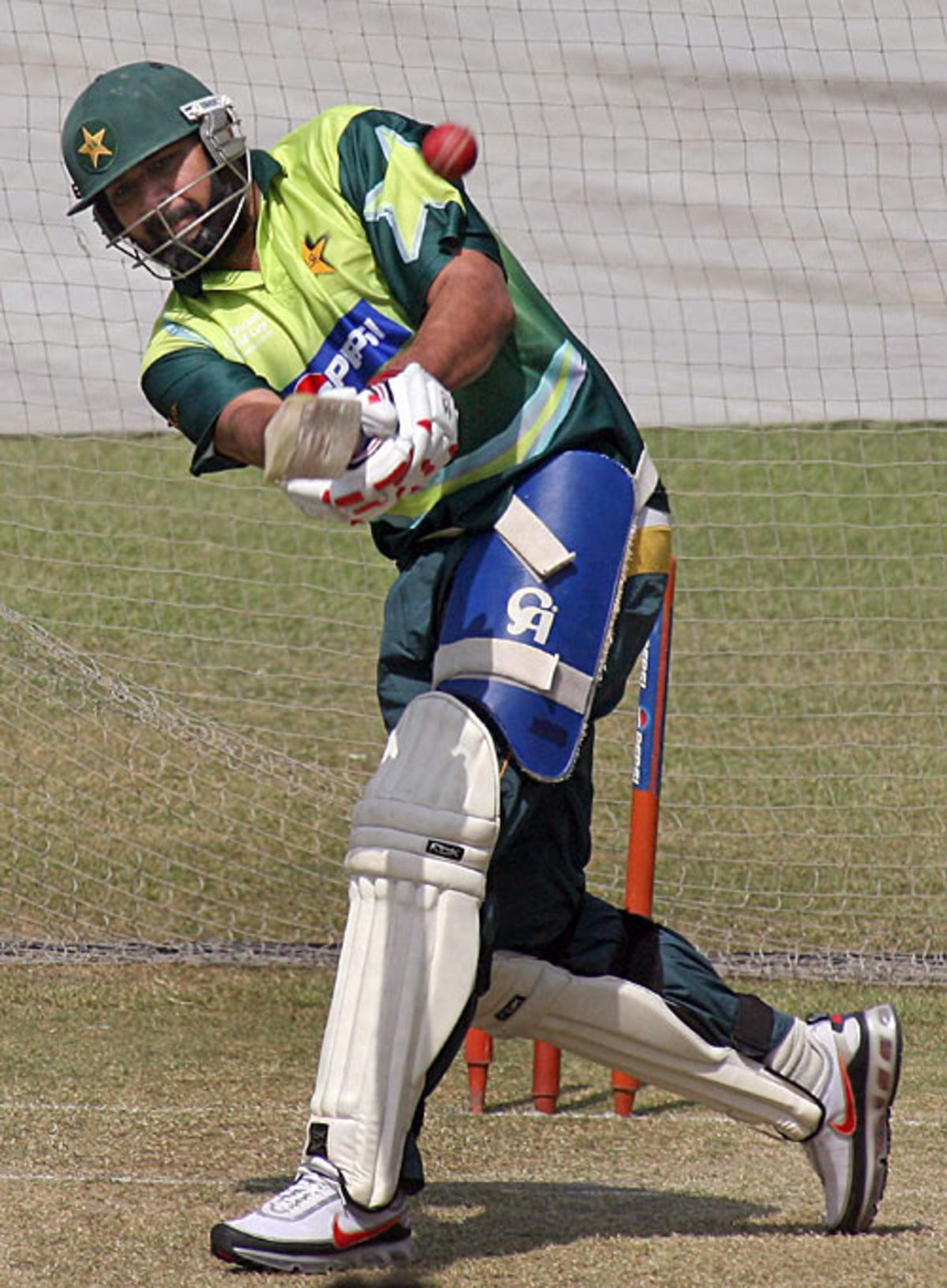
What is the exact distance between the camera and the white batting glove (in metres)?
2.98

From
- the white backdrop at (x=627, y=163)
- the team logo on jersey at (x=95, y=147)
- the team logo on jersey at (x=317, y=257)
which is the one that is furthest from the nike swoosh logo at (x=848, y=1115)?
the white backdrop at (x=627, y=163)

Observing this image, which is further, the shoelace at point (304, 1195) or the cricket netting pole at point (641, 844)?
the cricket netting pole at point (641, 844)

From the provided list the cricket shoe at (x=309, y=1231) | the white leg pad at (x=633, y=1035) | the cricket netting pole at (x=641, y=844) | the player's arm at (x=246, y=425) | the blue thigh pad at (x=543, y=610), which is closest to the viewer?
the player's arm at (x=246, y=425)

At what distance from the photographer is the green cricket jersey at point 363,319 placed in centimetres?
334

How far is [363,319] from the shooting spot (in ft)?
11.2

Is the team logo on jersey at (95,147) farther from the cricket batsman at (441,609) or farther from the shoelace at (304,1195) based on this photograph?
the shoelace at (304,1195)

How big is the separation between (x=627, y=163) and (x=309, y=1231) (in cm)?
398

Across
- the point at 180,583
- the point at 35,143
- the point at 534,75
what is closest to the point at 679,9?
the point at 534,75

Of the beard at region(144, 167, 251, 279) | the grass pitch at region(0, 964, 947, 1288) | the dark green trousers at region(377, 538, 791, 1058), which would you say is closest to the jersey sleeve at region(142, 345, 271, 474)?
the beard at region(144, 167, 251, 279)

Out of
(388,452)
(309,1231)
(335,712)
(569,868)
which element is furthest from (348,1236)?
(335,712)

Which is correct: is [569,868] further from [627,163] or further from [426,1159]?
[627,163]

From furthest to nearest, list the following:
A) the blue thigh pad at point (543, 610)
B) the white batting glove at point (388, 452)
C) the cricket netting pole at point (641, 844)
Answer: the cricket netting pole at point (641, 844), the blue thigh pad at point (543, 610), the white batting glove at point (388, 452)

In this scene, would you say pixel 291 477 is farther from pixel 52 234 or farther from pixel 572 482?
pixel 52 234

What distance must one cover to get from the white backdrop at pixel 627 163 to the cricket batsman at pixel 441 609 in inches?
113
